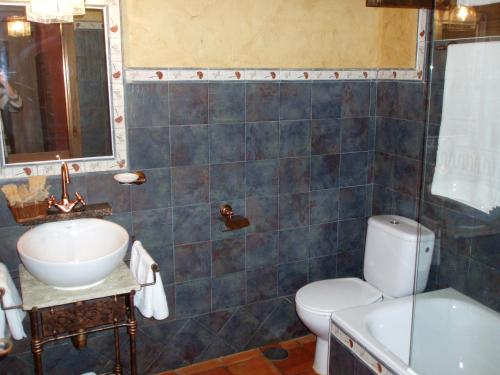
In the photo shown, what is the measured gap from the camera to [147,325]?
9.24 ft

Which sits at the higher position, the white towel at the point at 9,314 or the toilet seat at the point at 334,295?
the white towel at the point at 9,314

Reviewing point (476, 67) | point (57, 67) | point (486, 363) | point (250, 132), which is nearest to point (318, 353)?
point (486, 363)

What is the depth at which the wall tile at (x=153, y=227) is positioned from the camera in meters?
2.68

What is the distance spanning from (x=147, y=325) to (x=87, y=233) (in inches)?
28.2

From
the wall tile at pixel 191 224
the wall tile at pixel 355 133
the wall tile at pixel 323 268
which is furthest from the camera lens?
the wall tile at pixel 323 268

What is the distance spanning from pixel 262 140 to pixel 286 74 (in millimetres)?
391

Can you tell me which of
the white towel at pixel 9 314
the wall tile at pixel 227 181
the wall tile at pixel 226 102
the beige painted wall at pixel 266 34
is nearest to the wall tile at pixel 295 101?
the beige painted wall at pixel 266 34

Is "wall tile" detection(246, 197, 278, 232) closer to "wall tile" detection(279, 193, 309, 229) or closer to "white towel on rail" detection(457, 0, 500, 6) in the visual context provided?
"wall tile" detection(279, 193, 309, 229)

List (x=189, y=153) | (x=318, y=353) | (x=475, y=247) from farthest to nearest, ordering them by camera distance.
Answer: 1. (x=318, y=353)
2. (x=189, y=153)
3. (x=475, y=247)

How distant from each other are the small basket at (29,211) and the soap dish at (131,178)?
0.36 meters

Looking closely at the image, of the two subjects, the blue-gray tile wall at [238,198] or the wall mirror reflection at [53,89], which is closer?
the wall mirror reflection at [53,89]

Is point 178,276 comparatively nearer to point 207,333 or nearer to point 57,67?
point 207,333

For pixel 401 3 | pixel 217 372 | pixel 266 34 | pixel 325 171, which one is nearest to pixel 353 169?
pixel 325 171

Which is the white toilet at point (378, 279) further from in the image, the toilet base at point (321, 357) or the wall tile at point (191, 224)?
the wall tile at point (191, 224)
